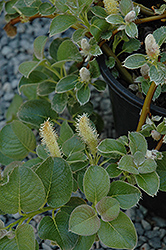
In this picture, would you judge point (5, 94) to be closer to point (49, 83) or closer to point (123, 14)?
point (49, 83)

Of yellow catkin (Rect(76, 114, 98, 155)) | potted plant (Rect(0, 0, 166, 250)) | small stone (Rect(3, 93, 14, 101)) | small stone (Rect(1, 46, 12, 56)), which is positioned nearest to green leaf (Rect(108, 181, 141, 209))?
potted plant (Rect(0, 0, 166, 250))

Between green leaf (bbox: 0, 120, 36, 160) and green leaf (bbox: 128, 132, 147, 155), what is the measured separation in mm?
331

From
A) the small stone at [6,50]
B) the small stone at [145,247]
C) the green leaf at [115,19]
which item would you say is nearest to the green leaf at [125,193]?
the green leaf at [115,19]

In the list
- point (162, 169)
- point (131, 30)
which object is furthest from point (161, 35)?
point (162, 169)

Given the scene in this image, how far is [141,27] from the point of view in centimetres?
96

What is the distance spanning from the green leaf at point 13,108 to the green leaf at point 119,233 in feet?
2.48

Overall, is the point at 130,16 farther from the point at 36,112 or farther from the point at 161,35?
the point at 36,112

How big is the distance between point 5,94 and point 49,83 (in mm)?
527

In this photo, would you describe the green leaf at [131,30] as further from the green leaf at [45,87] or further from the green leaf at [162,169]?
the green leaf at [45,87]

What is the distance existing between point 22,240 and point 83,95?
38cm

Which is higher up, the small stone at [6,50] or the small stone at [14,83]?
the small stone at [6,50]

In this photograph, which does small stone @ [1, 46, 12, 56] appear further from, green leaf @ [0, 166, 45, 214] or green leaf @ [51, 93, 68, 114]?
green leaf @ [0, 166, 45, 214]

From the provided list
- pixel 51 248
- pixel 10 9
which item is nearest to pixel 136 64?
pixel 10 9

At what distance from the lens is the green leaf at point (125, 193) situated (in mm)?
659
